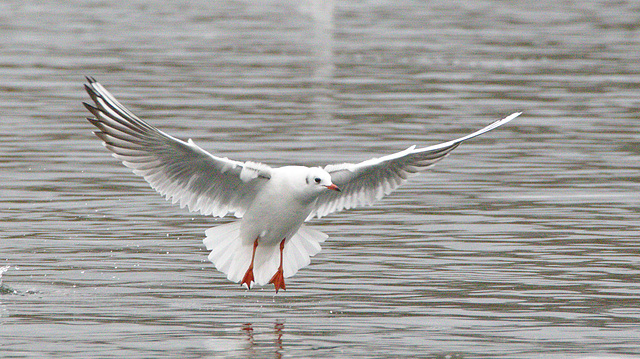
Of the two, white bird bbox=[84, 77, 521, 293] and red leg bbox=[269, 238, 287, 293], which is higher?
white bird bbox=[84, 77, 521, 293]

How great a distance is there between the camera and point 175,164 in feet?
37.2

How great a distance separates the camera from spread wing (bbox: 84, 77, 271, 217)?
10.8 metres

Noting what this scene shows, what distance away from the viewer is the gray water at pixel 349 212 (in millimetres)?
9648

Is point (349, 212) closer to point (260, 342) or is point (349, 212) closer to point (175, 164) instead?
point (175, 164)

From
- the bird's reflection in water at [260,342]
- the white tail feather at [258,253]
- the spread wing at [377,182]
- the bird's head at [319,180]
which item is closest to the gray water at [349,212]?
the bird's reflection in water at [260,342]

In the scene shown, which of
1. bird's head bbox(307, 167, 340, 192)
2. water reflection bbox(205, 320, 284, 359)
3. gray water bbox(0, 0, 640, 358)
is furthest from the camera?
bird's head bbox(307, 167, 340, 192)

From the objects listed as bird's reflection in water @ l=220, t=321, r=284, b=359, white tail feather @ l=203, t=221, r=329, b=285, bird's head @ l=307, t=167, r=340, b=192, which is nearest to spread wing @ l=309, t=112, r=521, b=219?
white tail feather @ l=203, t=221, r=329, b=285

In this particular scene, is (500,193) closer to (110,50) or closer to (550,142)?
(550,142)

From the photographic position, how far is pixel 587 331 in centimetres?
960

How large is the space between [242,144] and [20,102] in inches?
242

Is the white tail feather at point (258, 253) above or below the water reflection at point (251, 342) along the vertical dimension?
above

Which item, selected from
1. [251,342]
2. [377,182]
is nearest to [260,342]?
[251,342]

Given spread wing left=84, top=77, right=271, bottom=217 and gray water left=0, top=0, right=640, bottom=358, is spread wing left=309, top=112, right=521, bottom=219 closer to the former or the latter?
gray water left=0, top=0, right=640, bottom=358

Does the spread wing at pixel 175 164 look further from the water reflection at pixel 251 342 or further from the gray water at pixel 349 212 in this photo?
the water reflection at pixel 251 342
